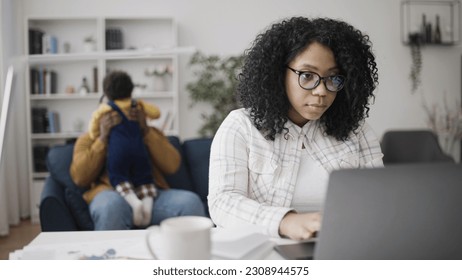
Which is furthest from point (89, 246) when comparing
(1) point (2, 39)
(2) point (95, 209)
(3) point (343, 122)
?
(1) point (2, 39)

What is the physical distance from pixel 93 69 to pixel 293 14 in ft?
6.35

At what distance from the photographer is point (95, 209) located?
6.49 ft

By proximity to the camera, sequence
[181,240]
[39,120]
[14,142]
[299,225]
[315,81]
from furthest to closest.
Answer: [39,120] < [14,142] < [315,81] < [299,225] < [181,240]

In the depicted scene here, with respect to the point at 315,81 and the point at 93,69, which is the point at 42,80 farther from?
the point at 315,81

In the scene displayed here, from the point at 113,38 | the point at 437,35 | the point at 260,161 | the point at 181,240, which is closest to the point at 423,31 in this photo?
the point at 437,35

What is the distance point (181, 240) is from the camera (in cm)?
59

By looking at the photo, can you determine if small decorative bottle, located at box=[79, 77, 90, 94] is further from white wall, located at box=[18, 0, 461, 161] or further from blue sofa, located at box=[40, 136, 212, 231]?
blue sofa, located at box=[40, 136, 212, 231]

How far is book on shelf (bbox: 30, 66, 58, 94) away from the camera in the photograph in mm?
3674

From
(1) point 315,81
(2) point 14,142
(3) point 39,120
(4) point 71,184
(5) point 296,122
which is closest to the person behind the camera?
(1) point 315,81

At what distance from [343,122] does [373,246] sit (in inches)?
26.2

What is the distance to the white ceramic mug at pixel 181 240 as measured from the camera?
1.95 feet

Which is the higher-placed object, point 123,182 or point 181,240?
point 181,240

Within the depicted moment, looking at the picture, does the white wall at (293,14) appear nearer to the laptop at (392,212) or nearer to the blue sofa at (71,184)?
the blue sofa at (71,184)

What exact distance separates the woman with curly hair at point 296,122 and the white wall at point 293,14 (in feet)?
9.44
